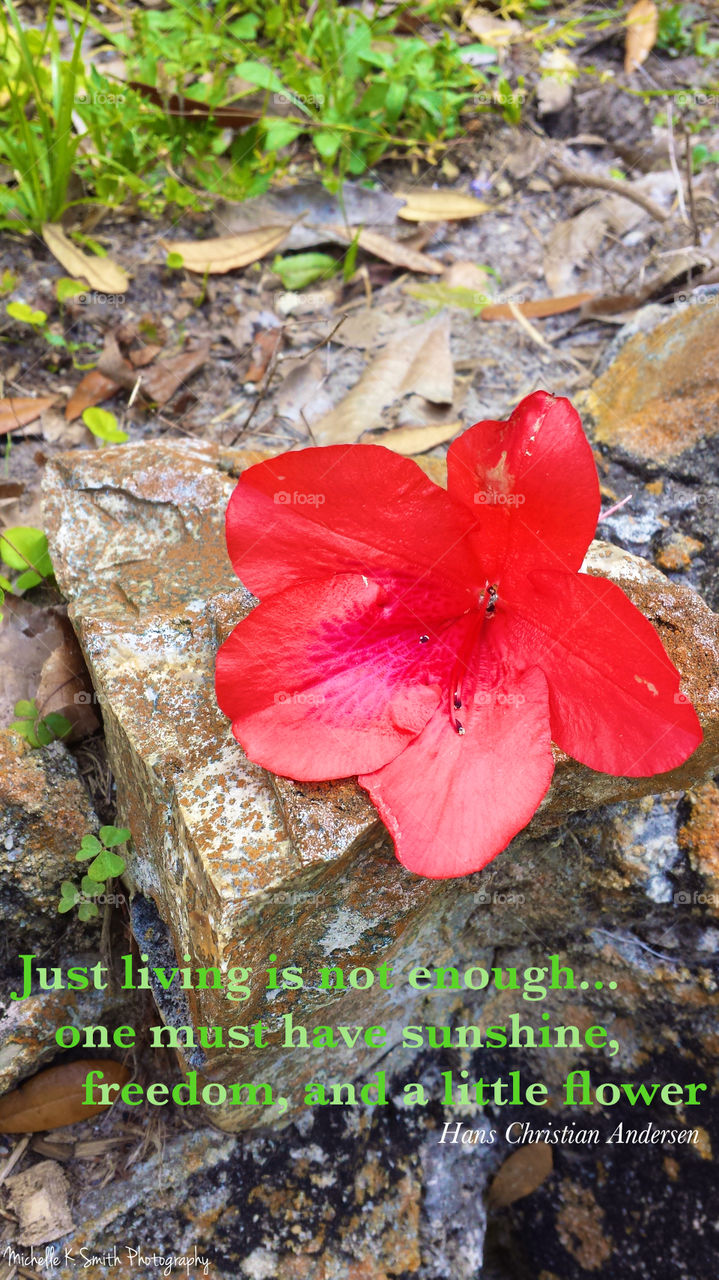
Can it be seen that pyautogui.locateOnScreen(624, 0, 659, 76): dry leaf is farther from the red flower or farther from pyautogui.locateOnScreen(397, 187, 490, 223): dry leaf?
the red flower

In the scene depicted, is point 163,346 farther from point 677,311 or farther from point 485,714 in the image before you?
point 485,714

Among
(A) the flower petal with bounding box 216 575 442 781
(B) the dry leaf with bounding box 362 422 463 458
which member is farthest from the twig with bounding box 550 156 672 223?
(A) the flower petal with bounding box 216 575 442 781

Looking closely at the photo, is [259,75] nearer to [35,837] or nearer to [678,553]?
[678,553]

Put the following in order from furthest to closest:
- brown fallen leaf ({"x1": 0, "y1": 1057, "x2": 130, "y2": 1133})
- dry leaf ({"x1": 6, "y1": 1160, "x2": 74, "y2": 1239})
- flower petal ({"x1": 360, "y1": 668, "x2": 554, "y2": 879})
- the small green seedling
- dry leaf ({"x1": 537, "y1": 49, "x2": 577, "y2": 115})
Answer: dry leaf ({"x1": 537, "y1": 49, "x2": 577, "y2": 115}), the small green seedling, brown fallen leaf ({"x1": 0, "y1": 1057, "x2": 130, "y2": 1133}), dry leaf ({"x1": 6, "y1": 1160, "x2": 74, "y2": 1239}), flower petal ({"x1": 360, "y1": 668, "x2": 554, "y2": 879})

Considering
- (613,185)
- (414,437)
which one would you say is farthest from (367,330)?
(613,185)

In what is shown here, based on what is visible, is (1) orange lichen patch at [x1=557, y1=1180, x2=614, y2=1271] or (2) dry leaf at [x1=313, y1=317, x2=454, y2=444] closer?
(1) orange lichen patch at [x1=557, y1=1180, x2=614, y2=1271]

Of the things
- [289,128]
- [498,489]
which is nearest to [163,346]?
[289,128]

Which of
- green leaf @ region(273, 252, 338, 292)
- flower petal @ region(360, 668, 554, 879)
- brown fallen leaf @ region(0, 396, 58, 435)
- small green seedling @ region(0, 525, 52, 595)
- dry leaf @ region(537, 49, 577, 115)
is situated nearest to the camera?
flower petal @ region(360, 668, 554, 879)
